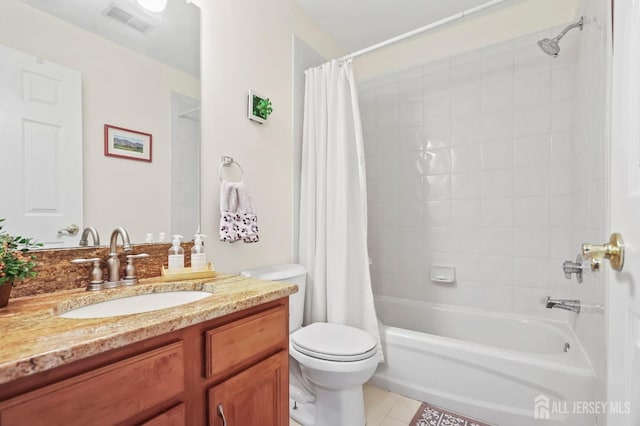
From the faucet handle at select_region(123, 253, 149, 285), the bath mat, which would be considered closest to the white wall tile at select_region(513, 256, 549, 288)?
the bath mat

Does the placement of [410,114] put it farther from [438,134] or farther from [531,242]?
[531,242]

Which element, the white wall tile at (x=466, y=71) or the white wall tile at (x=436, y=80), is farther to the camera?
the white wall tile at (x=436, y=80)

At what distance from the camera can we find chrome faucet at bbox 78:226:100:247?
3.26ft

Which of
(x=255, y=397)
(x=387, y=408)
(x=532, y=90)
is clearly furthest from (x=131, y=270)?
(x=532, y=90)

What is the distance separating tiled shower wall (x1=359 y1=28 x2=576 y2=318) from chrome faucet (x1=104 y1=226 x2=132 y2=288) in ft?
6.35

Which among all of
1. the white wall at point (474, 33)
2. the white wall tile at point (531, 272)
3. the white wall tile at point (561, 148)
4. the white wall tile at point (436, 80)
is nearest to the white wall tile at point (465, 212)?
the white wall tile at point (531, 272)

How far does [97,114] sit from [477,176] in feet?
7.30

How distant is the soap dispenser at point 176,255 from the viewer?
45.5 inches

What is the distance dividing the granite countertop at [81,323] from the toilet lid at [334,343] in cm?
51

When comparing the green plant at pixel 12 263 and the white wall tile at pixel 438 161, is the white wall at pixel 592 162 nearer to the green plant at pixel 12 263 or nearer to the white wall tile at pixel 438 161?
the white wall tile at pixel 438 161

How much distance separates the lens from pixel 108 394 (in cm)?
→ 57

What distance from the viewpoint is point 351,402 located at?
142 cm

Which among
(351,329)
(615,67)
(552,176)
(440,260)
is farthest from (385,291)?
(615,67)

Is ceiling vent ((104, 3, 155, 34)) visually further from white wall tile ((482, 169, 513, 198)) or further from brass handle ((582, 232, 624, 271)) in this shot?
white wall tile ((482, 169, 513, 198))
